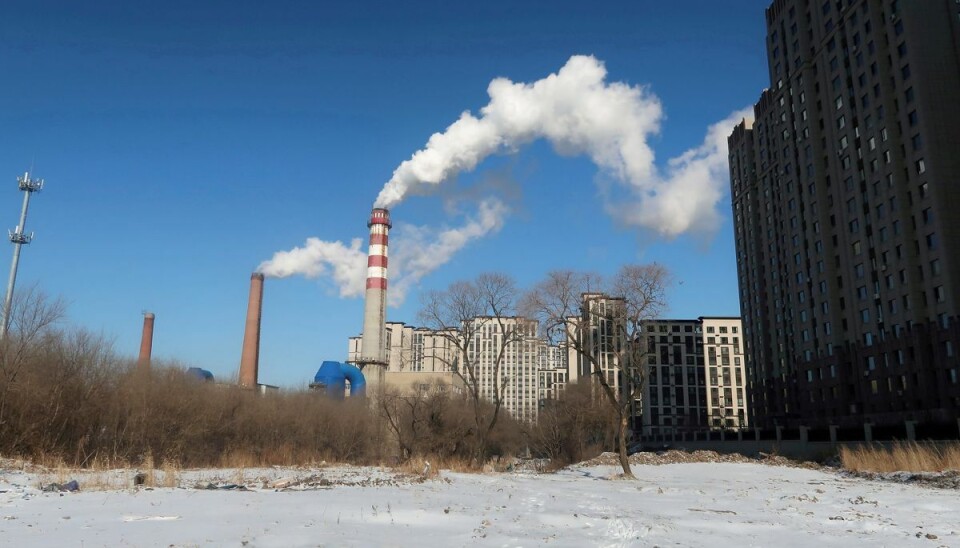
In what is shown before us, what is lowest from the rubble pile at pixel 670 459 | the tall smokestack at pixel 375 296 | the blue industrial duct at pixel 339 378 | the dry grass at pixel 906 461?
the rubble pile at pixel 670 459

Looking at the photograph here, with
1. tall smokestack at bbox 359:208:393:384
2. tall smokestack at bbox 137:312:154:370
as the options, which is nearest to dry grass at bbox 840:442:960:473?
tall smokestack at bbox 359:208:393:384

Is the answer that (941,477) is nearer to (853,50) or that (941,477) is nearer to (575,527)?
(575,527)

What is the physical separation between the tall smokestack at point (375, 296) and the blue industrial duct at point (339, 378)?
11.0 feet

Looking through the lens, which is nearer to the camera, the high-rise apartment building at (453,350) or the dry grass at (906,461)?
the dry grass at (906,461)

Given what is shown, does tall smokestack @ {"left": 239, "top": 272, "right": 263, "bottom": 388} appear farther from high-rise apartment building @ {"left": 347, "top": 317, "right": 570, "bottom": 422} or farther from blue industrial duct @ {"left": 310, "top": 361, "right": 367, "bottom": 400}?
high-rise apartment building @ {"left": 347, "top": 317, "right": 570, "bottom": 422}

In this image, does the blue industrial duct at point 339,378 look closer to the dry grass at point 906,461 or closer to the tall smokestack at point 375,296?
the tall smokestack at point 375,296

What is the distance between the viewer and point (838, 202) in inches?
2753

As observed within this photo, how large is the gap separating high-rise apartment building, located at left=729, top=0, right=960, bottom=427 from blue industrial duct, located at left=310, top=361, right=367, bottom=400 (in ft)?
179

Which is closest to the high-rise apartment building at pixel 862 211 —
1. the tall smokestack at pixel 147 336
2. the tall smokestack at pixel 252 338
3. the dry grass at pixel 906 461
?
the dry grass at pixel 906 461

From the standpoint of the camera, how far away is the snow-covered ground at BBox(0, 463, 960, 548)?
9156 mm

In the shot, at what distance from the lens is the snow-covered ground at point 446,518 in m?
9.16

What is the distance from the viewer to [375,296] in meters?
78.2

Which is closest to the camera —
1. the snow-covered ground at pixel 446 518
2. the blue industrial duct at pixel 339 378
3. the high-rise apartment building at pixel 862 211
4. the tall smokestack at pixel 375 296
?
the snow-covered ground at pixel 446 518

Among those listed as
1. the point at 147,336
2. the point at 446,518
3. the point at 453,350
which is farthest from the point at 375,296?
the point at 446,518
